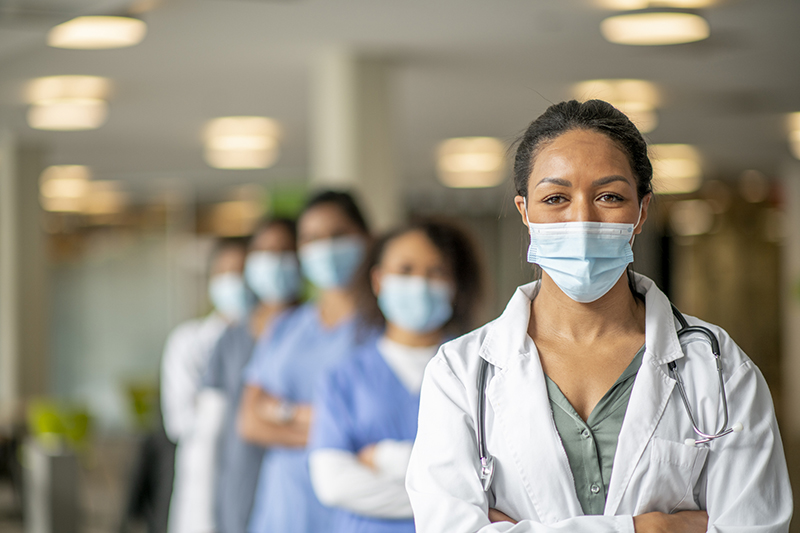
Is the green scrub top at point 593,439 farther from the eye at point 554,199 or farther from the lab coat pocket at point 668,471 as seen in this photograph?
the eye at point 554,199

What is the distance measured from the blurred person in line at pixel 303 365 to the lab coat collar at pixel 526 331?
1.81m

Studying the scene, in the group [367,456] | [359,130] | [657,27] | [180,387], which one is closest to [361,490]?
[367,456]

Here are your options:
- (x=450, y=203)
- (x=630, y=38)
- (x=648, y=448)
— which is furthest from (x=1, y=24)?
(x=450, y=203)

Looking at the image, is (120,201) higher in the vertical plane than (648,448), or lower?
higher

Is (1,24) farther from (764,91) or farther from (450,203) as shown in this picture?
(450,203)

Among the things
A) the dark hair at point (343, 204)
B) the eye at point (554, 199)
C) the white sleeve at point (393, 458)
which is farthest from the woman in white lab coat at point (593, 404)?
the dark hair at point (343, 204)

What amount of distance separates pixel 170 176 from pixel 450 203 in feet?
15.9

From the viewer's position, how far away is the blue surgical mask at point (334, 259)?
3.55m

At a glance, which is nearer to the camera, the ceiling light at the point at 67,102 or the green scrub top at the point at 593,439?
the green scrub top at the point at 593,439

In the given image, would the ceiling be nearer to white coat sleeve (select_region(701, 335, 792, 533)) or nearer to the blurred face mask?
the blurred face mask

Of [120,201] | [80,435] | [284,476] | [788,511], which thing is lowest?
[80,435]

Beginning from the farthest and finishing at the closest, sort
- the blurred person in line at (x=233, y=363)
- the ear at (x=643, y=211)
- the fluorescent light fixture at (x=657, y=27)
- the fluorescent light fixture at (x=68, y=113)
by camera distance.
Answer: the fluorescent light fixture at (x=68, y=113)
the fluorescent light fixture at (x=657, y=27)
the blurred person in line at (x=233, y=363)
the ear at (x=643, y=211)

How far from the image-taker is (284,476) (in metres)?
3.47

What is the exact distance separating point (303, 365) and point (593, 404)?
2208mm
